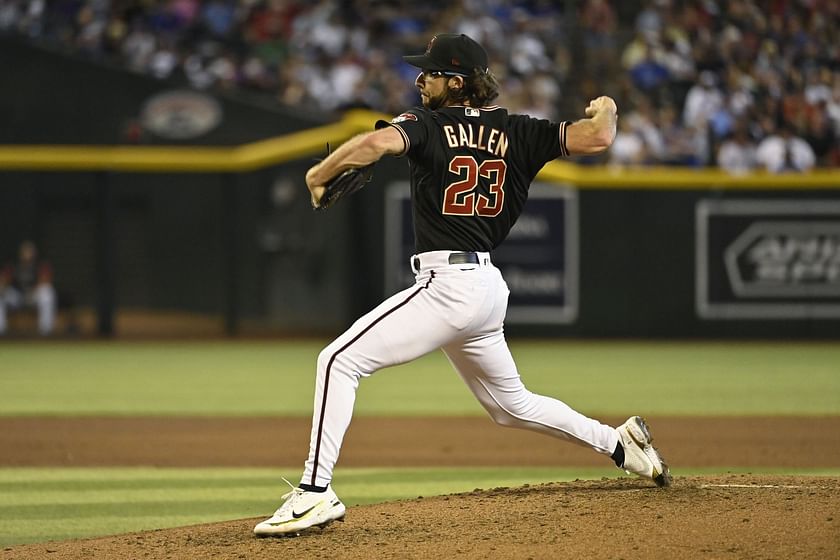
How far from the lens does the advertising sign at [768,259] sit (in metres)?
15.8

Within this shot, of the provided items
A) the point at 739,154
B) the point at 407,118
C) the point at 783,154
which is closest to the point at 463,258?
the point at 407,118

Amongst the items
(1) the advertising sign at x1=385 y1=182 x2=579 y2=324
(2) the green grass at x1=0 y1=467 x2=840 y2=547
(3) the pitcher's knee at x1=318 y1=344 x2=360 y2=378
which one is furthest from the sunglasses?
(1) the advertising sign at x1=385 y1=182 x2=579 y2=324

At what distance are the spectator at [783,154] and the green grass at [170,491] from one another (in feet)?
33.2

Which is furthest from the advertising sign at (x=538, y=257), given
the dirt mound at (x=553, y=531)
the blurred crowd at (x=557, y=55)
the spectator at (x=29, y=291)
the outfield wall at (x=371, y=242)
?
the dirt mound at (x=553, y=531)

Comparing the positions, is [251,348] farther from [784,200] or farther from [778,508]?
[778,508]

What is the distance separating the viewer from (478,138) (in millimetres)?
4656

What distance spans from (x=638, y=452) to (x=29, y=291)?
13.0 m

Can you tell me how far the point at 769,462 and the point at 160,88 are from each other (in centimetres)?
1406

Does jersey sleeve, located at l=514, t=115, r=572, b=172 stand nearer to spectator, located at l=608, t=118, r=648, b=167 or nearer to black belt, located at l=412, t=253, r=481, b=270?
black belt, located at l=412, t=253, r=481, b=270

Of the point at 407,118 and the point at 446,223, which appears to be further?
the point at 446,223

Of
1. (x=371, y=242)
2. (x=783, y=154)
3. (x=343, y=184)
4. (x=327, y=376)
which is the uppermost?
(x=783, y=154)

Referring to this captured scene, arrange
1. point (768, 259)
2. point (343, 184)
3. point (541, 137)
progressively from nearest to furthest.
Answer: point (343, 184) < point (541, 137) < point (768, 259)

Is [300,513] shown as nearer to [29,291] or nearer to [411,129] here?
[411,129]

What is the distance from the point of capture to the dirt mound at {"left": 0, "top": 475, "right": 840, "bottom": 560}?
4.25 metres
